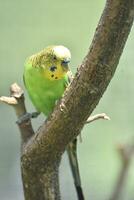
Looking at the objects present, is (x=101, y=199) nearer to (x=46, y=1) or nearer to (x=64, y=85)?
(x=46, y=1)

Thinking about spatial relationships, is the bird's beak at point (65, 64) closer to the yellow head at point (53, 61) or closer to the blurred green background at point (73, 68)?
the yellow head at point (53, 61)

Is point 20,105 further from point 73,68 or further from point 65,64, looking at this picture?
point 73,68

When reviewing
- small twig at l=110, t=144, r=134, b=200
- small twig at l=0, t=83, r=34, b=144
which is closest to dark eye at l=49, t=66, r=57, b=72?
small twig at l=0, t=83, r=34, b=144

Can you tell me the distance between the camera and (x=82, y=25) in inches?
94.9

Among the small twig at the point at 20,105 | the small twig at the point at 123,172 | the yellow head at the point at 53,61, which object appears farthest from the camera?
the yellow head at the point at 53,61

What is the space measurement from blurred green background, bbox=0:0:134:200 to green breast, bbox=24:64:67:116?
880 millimetres

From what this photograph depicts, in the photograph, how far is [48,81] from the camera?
1.40m

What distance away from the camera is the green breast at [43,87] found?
140cm

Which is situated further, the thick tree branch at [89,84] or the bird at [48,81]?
the bird at [48,81]

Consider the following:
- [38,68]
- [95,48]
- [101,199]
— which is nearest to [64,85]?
[38,68]

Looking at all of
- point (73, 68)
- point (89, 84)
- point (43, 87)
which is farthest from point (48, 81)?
point (73, 68)

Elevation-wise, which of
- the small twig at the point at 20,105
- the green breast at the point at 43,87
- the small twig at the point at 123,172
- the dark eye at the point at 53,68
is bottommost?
the small twig at the point at 123,172

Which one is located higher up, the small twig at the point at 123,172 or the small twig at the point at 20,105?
the small twig at the point at 20,105

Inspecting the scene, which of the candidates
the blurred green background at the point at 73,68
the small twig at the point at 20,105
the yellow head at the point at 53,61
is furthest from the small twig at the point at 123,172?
the blurred green background at the point at 73,68
